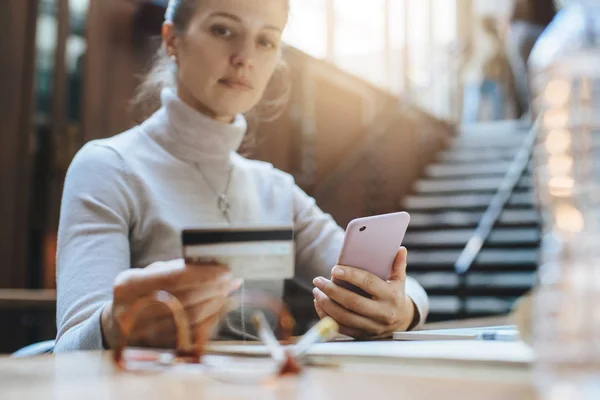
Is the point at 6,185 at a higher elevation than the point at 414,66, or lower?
lower

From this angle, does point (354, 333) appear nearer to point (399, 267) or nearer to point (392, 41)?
point (399, 267)

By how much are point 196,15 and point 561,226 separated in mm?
825

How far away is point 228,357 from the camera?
77 cm

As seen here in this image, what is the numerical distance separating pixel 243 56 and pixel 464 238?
454cm

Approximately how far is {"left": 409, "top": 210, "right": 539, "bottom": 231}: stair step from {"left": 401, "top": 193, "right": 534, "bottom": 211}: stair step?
Result: 0.21ft

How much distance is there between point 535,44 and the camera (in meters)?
9.76

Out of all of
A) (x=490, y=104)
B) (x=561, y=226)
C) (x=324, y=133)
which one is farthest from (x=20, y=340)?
(x=490, y=104)

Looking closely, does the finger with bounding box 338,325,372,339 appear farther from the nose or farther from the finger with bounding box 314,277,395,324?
the nose

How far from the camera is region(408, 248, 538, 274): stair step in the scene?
5086 millimetres

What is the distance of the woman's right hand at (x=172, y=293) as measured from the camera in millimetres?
745

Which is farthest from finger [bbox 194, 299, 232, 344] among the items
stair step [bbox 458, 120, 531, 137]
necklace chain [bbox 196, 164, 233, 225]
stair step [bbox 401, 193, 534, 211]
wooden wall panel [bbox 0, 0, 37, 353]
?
stair step [bbox 458, 120, 531, 137]

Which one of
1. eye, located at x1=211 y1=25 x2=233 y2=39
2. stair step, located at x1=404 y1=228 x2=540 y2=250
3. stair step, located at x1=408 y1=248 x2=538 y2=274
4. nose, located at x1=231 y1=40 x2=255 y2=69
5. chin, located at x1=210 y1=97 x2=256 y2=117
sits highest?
eye, located at x1=211 y1=25 x2=233 y2=39

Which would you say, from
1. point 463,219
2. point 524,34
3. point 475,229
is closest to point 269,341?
point 475,229

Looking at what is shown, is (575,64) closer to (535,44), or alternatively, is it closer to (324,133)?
(324,133)
